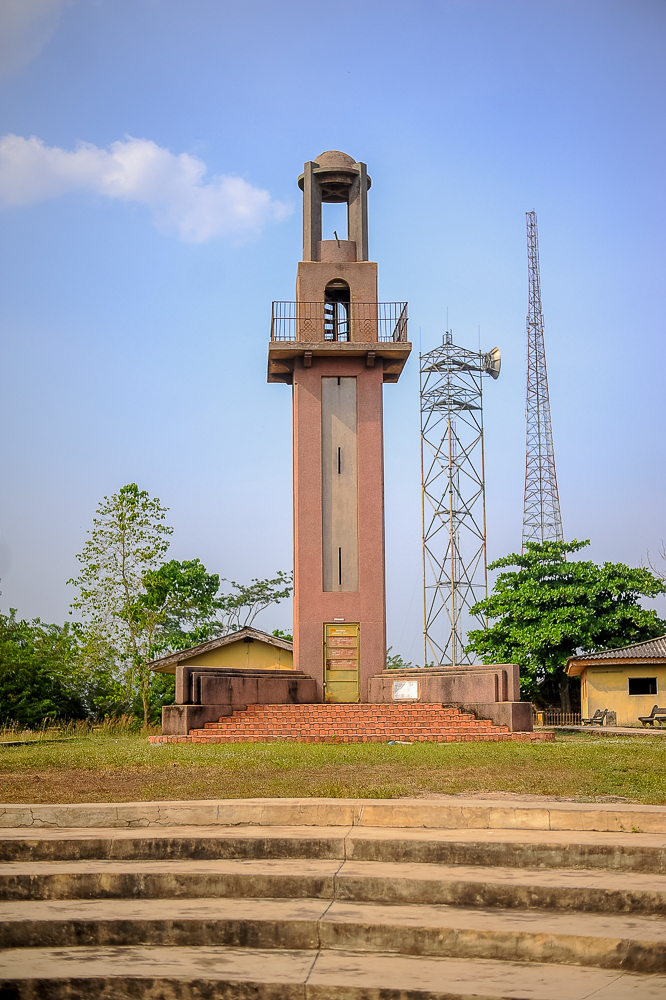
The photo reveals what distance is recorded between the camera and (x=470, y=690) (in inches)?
856

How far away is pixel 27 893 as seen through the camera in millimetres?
6559

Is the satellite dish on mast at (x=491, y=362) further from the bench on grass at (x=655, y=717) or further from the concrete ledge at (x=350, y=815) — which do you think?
the concrete ledge at (x=350, y=815)

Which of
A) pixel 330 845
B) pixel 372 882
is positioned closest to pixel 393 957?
pixel 372 882

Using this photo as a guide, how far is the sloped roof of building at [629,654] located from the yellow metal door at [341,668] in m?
12.1

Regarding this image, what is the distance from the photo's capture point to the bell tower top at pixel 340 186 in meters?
28.1

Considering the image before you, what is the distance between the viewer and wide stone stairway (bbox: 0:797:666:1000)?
5.11m

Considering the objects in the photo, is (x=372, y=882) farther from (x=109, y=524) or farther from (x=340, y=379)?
(x=109, y=524)

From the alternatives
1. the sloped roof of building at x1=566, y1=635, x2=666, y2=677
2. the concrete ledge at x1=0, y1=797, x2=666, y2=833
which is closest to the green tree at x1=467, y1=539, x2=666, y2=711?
the sloped roof of building at x1=566, y1=635, x2=666, y2=677

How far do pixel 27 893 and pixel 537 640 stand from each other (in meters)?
32.4

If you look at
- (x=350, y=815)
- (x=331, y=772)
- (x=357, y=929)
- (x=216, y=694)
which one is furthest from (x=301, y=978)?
(x=216, y=694)

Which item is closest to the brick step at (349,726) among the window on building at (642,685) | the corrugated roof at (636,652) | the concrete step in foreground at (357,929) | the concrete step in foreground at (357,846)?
the concrete step in foreground at (357,846)

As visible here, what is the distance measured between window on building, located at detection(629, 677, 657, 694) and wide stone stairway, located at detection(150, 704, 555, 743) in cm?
1498

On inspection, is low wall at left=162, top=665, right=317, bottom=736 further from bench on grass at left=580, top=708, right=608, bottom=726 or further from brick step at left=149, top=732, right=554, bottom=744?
bench on grass at left=580, top=708, right=608, bottom=726

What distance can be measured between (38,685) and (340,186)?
20.2m
